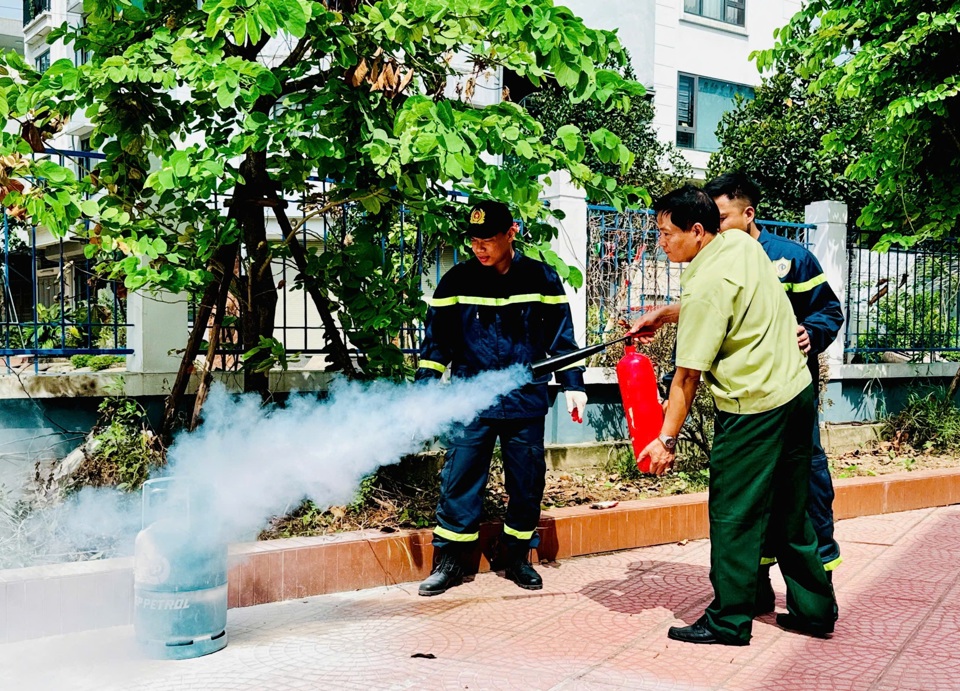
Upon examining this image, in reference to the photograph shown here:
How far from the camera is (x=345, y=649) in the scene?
3805mm

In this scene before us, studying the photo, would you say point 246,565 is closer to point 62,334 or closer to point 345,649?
point 345,649

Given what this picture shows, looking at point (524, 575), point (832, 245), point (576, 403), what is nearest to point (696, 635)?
point (524, 575)

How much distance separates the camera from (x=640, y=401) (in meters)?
4.05

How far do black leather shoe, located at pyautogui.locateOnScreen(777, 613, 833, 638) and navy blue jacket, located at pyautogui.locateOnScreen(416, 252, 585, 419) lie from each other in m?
1.53

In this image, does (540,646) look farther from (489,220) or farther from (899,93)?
(899,93)

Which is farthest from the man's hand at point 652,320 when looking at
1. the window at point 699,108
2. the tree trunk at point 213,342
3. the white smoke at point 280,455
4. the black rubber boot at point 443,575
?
the window at point 699,108

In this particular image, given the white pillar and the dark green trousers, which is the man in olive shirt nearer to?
the dark green trousers

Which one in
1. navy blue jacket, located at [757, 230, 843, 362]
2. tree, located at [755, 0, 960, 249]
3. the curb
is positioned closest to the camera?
the curb

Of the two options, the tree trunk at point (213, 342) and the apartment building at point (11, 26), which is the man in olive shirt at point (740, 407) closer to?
the tree trunk at point (213, 342)

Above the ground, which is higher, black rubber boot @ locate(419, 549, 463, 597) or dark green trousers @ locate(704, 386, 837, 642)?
dark green trousers @ locate(704, 386, 837, 642)

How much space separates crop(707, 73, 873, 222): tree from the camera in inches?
503

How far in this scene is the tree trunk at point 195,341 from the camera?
17.0 ft

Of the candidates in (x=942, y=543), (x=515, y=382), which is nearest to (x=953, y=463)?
(x=942, y=543)

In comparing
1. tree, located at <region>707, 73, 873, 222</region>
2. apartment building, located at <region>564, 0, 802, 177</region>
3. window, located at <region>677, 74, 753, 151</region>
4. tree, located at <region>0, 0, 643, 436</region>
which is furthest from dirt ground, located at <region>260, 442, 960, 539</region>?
window, located at <region>677, 74, 753, 151</region>
